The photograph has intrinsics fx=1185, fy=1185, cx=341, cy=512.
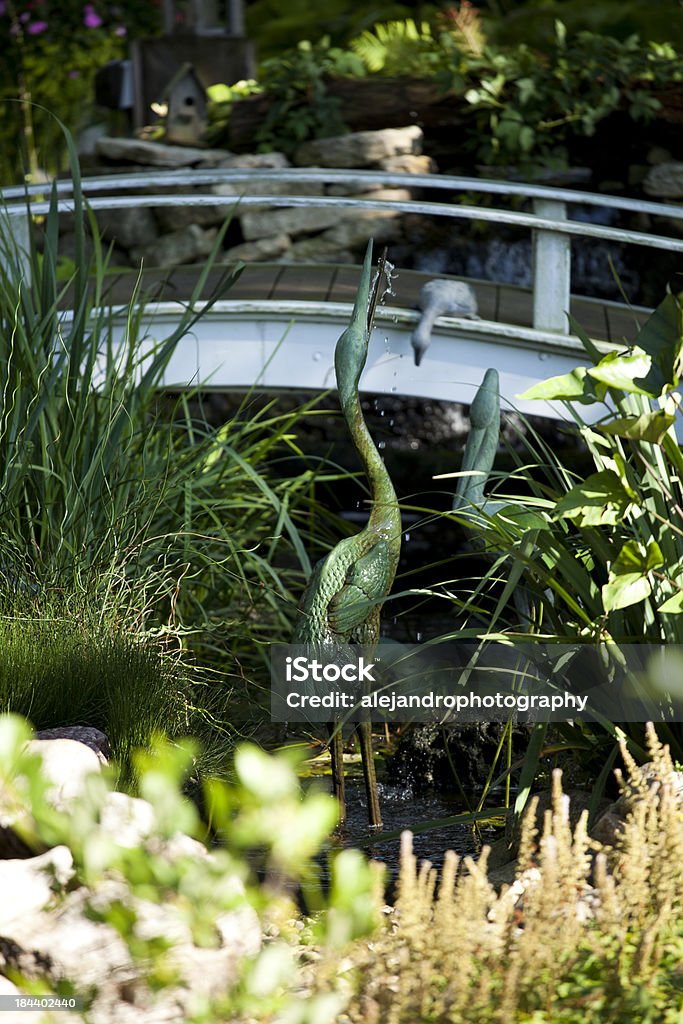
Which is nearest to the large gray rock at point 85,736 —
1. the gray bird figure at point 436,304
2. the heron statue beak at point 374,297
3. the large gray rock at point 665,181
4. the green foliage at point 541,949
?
the green foliage at point 541,949

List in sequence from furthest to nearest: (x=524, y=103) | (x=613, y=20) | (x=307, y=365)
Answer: (x=613, y=20) → (x=524, y=103) → (x=307, y=365)

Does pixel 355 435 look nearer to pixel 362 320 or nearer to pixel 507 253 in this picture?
pixel 362 320

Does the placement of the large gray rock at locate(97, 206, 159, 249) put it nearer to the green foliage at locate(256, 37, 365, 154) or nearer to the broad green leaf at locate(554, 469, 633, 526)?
the green foliage at locate(256, 37, 365, 154)

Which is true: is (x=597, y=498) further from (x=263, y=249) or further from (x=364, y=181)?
(x=263, y=249)

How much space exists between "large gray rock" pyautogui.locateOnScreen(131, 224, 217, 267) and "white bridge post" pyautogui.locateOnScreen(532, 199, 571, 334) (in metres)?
3.85

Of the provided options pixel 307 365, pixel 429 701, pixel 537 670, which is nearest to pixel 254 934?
pixel 537 670

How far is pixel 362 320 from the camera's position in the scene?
2.83 metres

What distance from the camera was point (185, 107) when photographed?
27.9ft

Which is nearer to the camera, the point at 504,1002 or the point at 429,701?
the point at 504,1002

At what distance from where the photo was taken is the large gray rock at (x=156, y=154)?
8.29m

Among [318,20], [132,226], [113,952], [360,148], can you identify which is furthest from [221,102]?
[113,952]

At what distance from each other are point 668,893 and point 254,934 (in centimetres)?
73

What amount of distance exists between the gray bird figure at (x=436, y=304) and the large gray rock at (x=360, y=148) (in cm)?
342

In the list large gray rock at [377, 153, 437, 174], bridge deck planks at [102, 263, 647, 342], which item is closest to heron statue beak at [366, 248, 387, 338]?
bridge deck planks at [102, 263, 647, 342]
